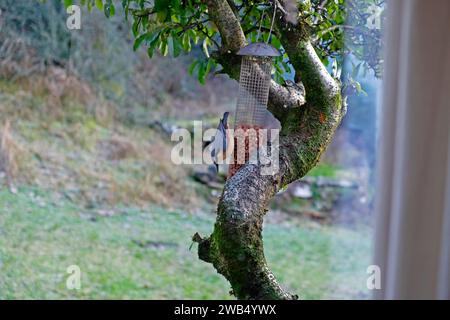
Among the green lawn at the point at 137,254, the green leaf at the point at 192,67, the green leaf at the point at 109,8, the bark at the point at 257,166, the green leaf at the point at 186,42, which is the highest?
the green leaf at the point at 109,8

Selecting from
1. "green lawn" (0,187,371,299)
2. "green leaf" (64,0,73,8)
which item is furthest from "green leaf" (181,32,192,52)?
"green lawn" (0,187,371,299)

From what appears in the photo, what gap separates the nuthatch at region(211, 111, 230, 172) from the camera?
1.61 metres

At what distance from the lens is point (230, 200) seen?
1.51 metres

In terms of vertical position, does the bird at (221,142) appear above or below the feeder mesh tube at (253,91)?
below

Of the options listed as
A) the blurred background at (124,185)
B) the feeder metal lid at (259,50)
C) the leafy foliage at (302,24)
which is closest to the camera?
the feeder metal lid at (259,50)

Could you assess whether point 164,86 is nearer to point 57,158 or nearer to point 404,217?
point 57,158

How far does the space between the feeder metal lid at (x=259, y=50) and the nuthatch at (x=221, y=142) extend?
0.81 feet

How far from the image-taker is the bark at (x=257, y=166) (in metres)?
1.49

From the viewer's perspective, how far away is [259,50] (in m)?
1.46

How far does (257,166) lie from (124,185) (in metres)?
0.50

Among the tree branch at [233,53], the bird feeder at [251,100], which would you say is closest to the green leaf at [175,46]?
the tree branch at [233,53]

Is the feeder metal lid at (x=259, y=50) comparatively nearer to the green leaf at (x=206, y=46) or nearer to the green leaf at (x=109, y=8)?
→ the green leaf at (x=206, y=46)

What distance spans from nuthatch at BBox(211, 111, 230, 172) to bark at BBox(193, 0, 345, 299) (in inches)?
4.0
